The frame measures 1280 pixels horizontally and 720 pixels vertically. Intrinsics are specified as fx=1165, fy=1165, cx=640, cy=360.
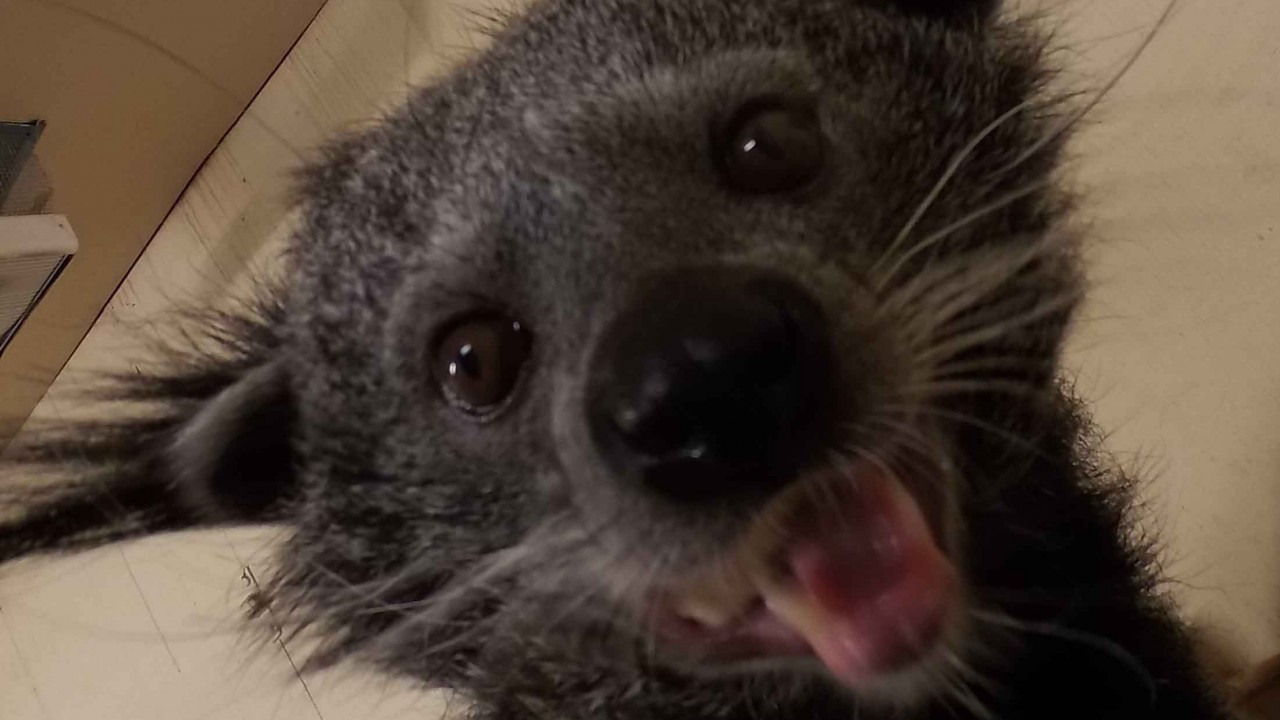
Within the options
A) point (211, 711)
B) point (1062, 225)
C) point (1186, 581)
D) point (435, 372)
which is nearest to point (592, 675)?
point (435, 372)

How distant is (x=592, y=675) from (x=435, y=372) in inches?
7.3

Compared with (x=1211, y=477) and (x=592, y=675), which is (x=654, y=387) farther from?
(x=1211, y=477)

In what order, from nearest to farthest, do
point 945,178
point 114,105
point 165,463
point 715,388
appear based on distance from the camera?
point 715,388 → point 945,178 → point 165,463 → point 114,105

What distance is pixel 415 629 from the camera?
0.67 metres

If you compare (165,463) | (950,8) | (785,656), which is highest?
(950,8)

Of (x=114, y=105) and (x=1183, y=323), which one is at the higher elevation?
(x=1183, y=323)

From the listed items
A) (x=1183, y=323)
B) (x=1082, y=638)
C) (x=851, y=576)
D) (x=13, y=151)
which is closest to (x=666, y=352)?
(x=851, y=576)

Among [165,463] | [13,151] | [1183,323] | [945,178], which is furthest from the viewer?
[13,151]

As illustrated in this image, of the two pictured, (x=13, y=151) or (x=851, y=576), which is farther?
(x=13, y=151)

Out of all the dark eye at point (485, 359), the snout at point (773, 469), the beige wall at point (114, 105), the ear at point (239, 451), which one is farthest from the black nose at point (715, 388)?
the beige wall at point (114, 105)

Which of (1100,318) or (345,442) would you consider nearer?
(345,442)

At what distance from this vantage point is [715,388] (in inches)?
18.1

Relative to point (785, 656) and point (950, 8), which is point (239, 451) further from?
point (950, 8)

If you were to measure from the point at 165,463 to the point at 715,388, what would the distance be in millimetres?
381
